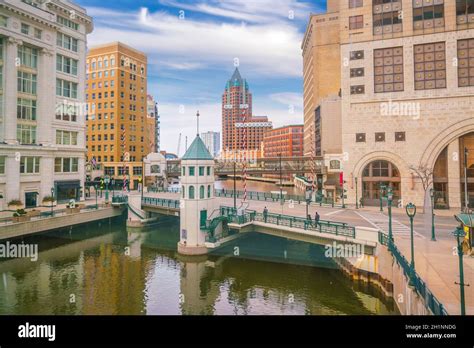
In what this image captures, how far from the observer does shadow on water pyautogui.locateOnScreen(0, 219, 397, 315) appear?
68.6ft

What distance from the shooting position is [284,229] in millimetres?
29938

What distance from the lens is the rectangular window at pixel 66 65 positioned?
157 ft

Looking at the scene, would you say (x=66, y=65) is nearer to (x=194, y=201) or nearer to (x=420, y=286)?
(x=194, y=201)

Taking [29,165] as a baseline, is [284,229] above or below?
below

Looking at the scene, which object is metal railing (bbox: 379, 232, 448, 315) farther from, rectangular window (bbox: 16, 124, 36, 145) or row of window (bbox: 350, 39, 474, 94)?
rectangular window (bbox: 16, 124, 36, 145)

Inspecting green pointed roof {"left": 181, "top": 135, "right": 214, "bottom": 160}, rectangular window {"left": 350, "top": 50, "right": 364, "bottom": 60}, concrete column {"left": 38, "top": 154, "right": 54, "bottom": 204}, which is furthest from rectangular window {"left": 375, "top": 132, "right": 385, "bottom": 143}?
concrete column {"left": 38, "top": 154, "right": 54, "bottom": 204}

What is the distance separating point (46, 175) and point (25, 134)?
6.08m

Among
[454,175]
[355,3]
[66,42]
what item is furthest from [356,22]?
[66,42]

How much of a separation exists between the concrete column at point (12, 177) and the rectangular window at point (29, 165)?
132cm

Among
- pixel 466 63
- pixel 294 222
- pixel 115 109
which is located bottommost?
pixel 294 222

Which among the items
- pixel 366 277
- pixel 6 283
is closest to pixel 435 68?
pixel 366 277
